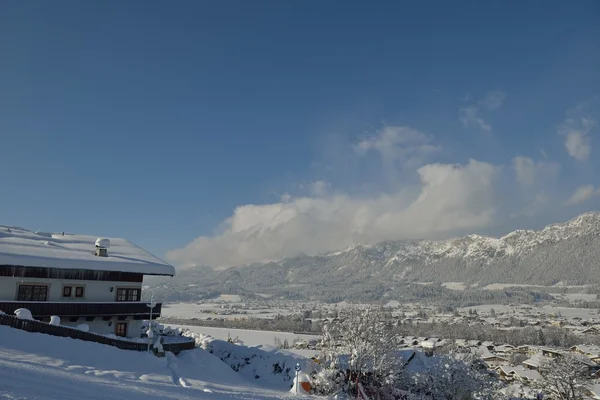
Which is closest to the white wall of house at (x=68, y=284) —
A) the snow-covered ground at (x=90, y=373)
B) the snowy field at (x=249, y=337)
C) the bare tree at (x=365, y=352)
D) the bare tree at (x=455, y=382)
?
the snow-covered ground at (x=90, y=373)

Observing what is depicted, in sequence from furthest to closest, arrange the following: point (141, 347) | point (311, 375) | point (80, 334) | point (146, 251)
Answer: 1. point (146, 251)
2. point (311, 375)
3. point (141, 347)
4. point (80, 334)

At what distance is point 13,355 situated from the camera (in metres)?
19.4

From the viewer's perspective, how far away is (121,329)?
35969mm

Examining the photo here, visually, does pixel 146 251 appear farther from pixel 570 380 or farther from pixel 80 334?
pixel 570 380

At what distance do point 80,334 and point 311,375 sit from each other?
17.0 m

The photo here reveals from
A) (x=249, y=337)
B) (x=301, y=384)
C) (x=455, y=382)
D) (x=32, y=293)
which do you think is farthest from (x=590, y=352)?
(x=32, y=293)

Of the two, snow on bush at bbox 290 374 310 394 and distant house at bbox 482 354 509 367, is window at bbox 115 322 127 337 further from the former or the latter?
distant house at bbox 482 354 509 367

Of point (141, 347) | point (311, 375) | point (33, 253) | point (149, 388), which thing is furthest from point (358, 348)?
point (33, 253)

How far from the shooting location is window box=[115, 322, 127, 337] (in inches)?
1403

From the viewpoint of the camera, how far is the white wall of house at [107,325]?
108ft

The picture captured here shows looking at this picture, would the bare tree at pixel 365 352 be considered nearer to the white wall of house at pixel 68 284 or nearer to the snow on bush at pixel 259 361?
the snow on bush at pixel 259 361

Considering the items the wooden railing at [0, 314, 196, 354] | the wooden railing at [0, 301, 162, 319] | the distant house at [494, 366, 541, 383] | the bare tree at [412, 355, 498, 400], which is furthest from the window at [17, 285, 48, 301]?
the distant house at [494, 366, 541, 383]

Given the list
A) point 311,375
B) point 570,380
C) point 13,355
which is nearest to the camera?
point 13,355

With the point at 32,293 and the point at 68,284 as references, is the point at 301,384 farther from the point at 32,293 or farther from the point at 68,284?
the point at 32,293
